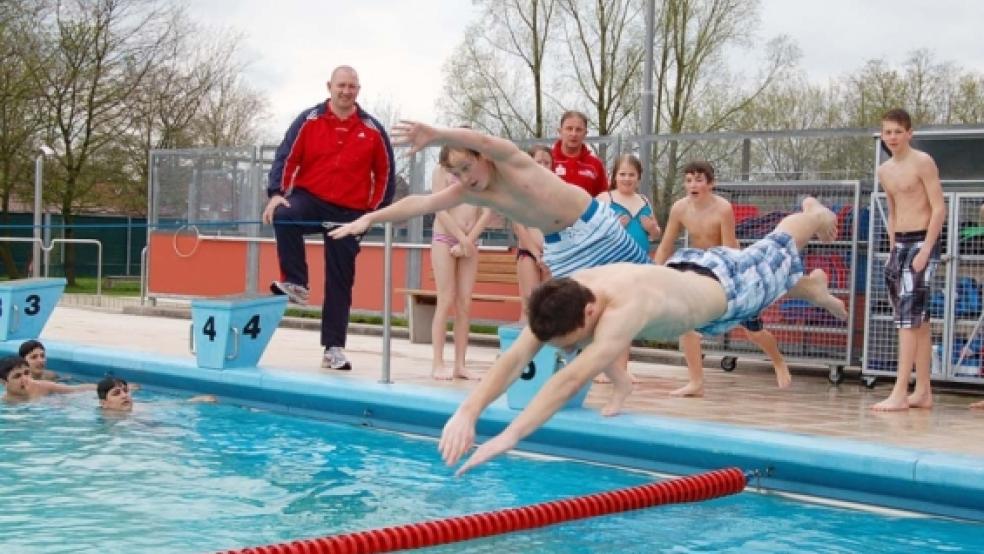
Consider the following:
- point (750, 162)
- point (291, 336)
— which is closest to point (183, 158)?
point (291, 336)

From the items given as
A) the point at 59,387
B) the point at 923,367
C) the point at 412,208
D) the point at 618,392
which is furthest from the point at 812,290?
the point at 59,387

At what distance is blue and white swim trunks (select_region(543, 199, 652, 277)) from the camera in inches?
239

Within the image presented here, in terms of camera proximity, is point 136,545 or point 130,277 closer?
point 136,545

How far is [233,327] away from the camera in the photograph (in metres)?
9.21

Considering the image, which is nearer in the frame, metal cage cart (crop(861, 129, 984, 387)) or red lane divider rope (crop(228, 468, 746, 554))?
red lane divider rope (crop(228, 468, 746, 554))

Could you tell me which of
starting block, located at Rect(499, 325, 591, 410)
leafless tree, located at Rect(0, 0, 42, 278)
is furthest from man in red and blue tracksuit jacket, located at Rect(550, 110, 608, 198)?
leafless tree, located at Rect(0, 0, 42, 278)

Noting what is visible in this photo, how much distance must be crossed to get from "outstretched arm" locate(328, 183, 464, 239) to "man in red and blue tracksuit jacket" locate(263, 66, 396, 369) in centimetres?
340

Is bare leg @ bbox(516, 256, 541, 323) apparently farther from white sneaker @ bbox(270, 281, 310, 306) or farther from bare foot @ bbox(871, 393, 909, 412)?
bare foot @ bbox(871, 393, 909, 412)

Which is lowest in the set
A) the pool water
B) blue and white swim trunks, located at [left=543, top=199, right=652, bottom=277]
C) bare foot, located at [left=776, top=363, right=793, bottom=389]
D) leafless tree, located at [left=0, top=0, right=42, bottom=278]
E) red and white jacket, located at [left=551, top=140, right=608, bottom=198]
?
the pool water

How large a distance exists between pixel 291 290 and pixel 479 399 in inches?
201

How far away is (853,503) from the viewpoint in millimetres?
6199

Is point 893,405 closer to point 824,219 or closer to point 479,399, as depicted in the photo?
point 824,219

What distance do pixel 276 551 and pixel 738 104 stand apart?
72.0 ft

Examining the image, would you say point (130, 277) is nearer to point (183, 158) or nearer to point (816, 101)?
point (183, 158)
